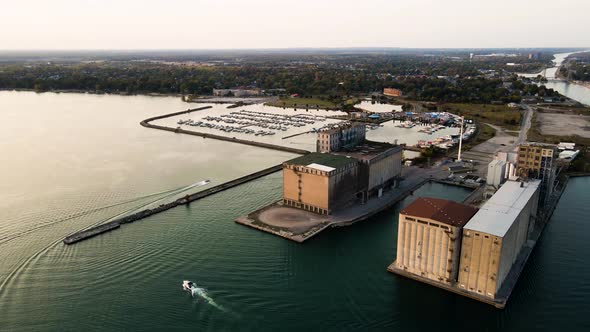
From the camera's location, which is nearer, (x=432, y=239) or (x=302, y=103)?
(x=432, y=239)

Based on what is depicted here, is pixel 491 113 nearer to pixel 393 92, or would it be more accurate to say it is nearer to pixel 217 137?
pixel 393 92

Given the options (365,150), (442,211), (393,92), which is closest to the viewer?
(442,211)

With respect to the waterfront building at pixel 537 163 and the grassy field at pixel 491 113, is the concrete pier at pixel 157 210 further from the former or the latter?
the grassy field at pixel 491 113

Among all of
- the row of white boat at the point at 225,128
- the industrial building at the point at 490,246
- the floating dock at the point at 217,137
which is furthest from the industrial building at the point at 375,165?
the row of white boat at the point at 225,128

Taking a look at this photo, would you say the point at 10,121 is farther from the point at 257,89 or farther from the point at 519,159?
the point at 519,159

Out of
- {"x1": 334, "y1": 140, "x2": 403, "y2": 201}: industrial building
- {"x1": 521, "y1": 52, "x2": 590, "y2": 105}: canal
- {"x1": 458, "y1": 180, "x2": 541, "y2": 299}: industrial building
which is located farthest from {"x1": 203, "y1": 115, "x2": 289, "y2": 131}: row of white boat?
{"x1": 521, "y1": 52, "x2": 590, "y2": 105}: canal

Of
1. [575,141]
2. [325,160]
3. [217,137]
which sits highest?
[325,160]

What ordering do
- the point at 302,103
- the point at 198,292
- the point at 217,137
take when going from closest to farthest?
the point at 198,292 → the point at 217,137 → the point at 302,103

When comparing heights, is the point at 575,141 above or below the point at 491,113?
below

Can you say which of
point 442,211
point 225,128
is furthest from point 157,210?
point 225,128
